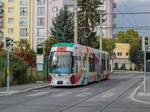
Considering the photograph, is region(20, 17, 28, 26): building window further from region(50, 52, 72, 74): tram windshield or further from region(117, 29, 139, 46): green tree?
region(50, 52, 72, 74): tram windshield

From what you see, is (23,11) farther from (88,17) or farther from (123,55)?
(88,17)

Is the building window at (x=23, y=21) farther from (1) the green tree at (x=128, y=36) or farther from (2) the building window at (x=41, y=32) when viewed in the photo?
(1) the green tree at (x=128, y=36)

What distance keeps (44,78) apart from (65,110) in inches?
1219

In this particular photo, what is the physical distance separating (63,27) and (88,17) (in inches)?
561

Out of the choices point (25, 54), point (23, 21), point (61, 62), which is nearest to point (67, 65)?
point (61, 62)

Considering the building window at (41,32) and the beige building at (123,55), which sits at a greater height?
the building window at (41,32)

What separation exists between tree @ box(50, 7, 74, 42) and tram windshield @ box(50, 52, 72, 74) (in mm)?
33145

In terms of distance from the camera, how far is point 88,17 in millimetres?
88812

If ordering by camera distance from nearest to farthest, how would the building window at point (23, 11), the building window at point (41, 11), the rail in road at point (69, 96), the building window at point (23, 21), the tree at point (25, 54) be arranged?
the rail in road at point (69, 96) < the tree at point (25, 54) < the building window at point (23, 11) < the building window at point (23, 21) < the building window at point (41, 11)

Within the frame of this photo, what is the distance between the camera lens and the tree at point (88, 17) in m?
85.4

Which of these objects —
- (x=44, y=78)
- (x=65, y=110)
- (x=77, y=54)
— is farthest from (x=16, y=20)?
(x=65, y=110)

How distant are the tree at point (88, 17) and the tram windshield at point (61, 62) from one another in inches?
1737

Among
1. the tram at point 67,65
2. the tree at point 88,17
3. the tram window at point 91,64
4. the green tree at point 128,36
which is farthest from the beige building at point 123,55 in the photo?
the tram at point 67,65

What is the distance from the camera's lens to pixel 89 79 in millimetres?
46156
